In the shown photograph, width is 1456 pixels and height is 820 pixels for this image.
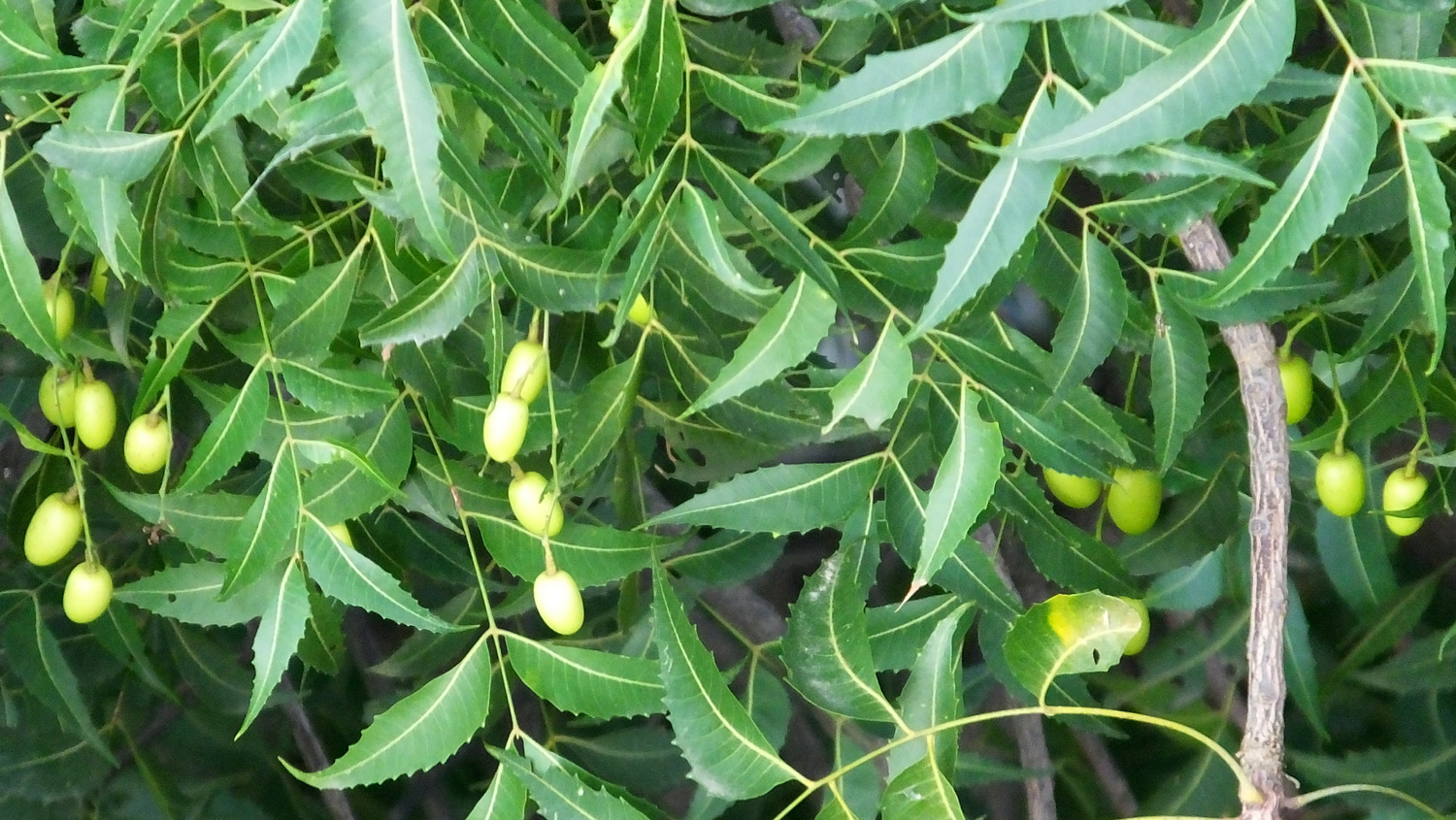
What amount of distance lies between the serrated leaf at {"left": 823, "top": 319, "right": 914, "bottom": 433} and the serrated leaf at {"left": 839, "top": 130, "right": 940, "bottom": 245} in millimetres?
56

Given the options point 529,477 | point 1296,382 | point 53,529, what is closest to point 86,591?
point 53,529

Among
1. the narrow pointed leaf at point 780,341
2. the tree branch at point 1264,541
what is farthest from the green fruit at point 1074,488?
the narrow pointed leaf at point 780,341

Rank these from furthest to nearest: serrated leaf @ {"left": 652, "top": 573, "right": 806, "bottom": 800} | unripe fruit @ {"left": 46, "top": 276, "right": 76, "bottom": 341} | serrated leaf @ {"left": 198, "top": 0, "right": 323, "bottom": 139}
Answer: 1. unripe fruit @ {"left": 46, "top": 276, "right": 76, "bottom": 341}
2. serrated leaf @ {"left": 652, "top": 573, "right": 806, "bottom": 800}
3. serrated leaf @ {"left": 198, "top": 0, "right": 323, "bottom": 139}

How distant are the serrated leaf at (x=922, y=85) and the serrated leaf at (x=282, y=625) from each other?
294 mm

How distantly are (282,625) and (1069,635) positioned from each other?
311 millimetres

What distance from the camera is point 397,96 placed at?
1.25 ft

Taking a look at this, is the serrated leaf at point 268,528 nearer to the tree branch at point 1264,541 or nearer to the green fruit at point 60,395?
the green fruit at point 60,395

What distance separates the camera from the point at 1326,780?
78cm

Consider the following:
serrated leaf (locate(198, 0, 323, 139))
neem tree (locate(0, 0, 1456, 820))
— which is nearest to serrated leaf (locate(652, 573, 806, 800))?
neem tree (locate(0, 0, 1456, 820))

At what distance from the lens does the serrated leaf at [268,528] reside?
518 millimetres

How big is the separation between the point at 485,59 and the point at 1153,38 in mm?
213

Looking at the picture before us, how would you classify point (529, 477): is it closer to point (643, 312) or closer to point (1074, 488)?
point (643, 312)

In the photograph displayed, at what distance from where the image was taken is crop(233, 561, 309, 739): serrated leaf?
527 mm

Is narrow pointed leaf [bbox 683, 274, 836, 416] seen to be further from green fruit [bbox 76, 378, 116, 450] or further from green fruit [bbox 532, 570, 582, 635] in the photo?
green fruit [bbox 76, 378, 116, 450]
